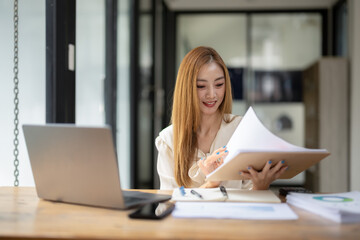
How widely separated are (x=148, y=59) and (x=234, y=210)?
3.30m

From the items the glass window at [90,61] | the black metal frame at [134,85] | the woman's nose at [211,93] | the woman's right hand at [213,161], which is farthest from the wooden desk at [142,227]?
the black metal frame at [134,85]

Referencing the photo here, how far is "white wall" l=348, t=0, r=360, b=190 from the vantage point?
3.92 meters

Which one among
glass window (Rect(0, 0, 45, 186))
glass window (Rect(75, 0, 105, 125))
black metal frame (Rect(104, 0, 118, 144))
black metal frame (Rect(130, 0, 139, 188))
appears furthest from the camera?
black metal frame (Rect(130, 0, 139, 188))

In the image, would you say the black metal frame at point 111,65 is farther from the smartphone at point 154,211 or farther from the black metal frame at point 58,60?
the smartphone at point 154,211

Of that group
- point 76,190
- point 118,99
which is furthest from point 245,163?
point 118,99

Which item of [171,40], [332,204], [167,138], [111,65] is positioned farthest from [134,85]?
[332,204]

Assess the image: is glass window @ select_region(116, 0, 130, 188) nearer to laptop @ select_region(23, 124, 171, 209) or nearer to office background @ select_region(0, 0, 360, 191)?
office background @ select_region(0, 0, 360, 191)

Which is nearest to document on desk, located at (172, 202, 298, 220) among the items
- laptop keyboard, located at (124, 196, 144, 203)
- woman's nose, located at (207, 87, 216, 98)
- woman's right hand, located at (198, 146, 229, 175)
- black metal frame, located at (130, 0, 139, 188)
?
laptop keyboard, located at (124, 196, 144, 203)

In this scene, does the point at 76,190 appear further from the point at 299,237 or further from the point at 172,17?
the point at 172,17

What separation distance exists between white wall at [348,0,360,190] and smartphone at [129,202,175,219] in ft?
10.8

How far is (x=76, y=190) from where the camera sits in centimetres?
110

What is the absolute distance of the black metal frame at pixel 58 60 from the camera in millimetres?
1835

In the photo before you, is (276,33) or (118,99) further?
(276,33)

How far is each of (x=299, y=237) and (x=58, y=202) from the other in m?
0.70
